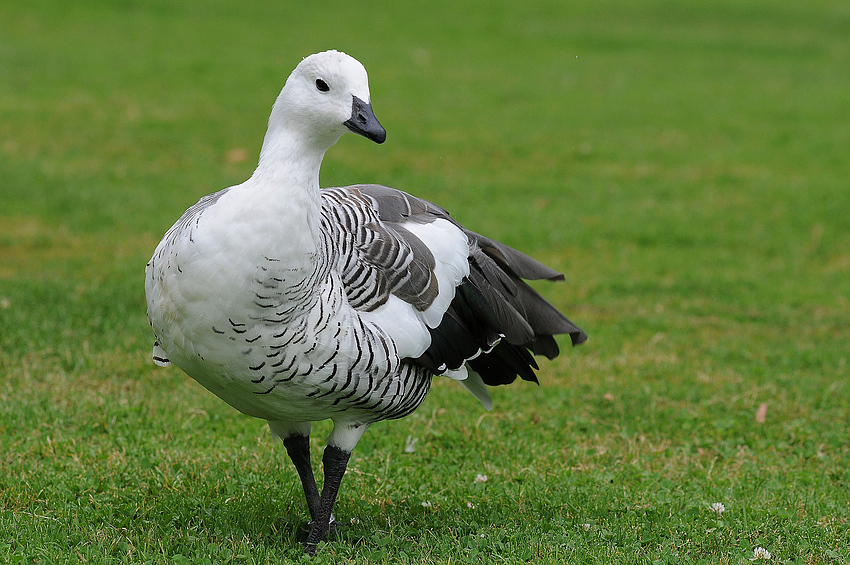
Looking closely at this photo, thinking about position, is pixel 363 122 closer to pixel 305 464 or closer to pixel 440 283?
pixel 440 283

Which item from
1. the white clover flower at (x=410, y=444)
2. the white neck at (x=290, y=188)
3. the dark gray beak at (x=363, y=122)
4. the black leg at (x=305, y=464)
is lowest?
the white clover flower at (x=410, y=444)

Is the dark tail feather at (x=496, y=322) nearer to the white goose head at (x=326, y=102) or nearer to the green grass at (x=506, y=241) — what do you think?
the green grass at (x=506, y=241)

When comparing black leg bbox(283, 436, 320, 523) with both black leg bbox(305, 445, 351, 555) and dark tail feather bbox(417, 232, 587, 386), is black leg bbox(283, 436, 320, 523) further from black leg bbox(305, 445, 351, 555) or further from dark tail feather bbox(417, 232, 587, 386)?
dark tail feather bbox(417, 232, 587, 386)

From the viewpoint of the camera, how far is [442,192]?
1048cm

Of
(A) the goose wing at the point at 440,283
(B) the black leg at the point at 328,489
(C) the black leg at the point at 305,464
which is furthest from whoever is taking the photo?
(C) the black leg at the point at 305,464

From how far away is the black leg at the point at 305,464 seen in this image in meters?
4.11

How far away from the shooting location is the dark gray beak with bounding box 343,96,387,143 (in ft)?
10.5

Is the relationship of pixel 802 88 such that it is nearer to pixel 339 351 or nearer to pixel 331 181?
pixel 331 181

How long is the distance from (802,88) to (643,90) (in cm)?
281

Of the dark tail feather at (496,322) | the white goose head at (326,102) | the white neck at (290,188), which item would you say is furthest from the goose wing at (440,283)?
the white goose head at (326,102)

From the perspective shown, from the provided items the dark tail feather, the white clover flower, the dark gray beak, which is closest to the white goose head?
the dark gray beak

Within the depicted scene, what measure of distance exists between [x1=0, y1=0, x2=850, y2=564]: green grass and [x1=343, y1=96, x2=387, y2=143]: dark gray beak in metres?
1.70

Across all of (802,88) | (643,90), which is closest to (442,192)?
(643,90)

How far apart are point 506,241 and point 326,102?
5977mm
